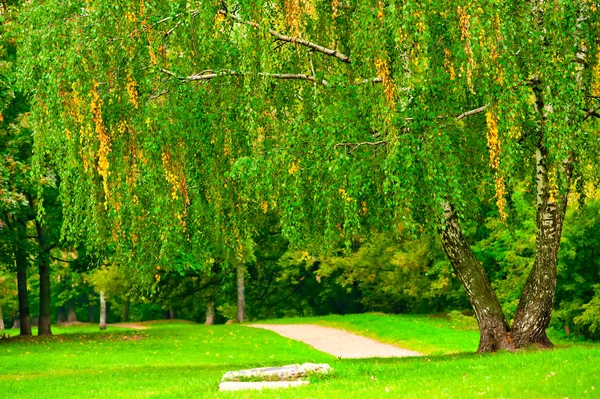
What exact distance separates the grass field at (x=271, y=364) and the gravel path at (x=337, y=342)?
63 cm

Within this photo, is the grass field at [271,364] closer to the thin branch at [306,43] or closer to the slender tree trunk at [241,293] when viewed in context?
the thin branch at [306,43]

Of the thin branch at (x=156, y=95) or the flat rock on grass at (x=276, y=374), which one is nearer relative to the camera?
the flat rock on grass at (x=276, y=374)

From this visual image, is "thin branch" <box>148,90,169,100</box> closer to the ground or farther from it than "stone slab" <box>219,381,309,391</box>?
farther from it

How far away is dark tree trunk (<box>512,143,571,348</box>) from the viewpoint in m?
15.1

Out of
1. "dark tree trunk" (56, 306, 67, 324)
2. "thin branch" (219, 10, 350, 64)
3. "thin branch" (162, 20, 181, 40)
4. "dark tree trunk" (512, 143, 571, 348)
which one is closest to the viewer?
"thin branch" (162, 20, 181, 40)

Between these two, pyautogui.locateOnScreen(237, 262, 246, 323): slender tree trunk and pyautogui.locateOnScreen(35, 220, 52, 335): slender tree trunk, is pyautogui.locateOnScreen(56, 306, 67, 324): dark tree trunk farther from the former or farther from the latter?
pyautogui.locateOnScreen(35, 220, 52, 335): slender tree trunk

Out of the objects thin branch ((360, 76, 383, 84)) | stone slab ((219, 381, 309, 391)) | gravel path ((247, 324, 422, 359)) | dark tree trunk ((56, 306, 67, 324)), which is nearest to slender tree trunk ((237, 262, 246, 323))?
gravel path ((247, 324, 422, 359))

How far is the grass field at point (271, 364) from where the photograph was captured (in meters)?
10.7

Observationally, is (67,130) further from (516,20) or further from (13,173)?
(13,173)

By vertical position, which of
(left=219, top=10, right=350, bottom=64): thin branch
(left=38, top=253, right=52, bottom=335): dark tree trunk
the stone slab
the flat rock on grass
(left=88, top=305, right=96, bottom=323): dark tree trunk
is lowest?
(left=88, top=305, right=96, bottom=323): dark tree trunk

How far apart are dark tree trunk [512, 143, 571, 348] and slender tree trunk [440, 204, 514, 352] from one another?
1.28 ft

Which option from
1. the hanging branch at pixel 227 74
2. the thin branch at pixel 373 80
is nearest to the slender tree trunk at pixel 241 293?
the hanging branch at pixel 227 74

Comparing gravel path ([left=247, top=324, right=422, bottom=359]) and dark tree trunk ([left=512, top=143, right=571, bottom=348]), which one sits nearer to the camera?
dark tree trunk ([left=512, top=143, right=571, bottom=348])

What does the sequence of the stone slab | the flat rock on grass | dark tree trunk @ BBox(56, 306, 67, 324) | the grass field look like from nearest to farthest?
the grass field
the stone slab
the flat rock on grass
dark tree trunk @ BBox(56, 306, 67, 324)
